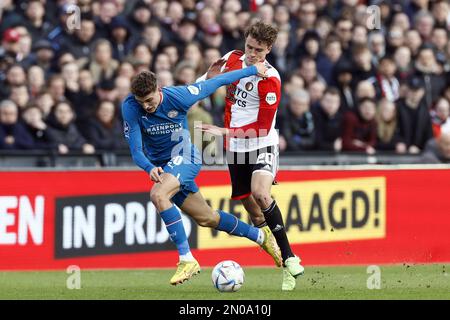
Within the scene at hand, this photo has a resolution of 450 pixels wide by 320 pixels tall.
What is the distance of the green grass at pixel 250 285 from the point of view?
11.3 m

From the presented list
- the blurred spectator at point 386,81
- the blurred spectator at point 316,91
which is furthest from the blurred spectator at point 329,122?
the blurred spectator at point 386,81

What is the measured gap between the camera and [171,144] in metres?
11.9

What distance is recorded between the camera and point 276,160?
1223cm

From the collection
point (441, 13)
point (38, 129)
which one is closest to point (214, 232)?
point (38, 129)

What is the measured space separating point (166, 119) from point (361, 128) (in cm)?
638

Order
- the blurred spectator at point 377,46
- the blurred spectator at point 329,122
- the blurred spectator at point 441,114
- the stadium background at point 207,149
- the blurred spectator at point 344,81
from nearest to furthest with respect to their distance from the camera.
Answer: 1. the stadium background at point 207,149
2. the blurred spectator at point 329,122
3. the blurred spectator at point 441,114
4. the blurred spectator at point 344,81
5. the blurred spectator at point 377,46

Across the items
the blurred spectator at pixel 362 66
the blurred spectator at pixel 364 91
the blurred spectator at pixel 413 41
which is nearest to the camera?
the blurred spectator at pixel 364 91

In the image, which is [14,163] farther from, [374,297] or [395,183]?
[374,297]

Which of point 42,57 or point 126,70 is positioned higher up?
point 42,57

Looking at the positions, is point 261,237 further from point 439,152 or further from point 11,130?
→ point 439,152

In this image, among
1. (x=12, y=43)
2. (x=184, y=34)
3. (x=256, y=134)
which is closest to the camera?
(x=256, y=134)

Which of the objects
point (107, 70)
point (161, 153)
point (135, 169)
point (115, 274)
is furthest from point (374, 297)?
point (107, 70)

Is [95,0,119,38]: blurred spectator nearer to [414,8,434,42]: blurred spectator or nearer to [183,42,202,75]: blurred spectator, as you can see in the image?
[183,42,202,75]: blurred spectator

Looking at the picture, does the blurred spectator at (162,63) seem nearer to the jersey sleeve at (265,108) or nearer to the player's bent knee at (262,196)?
the jersey sleeve at (265,108)
